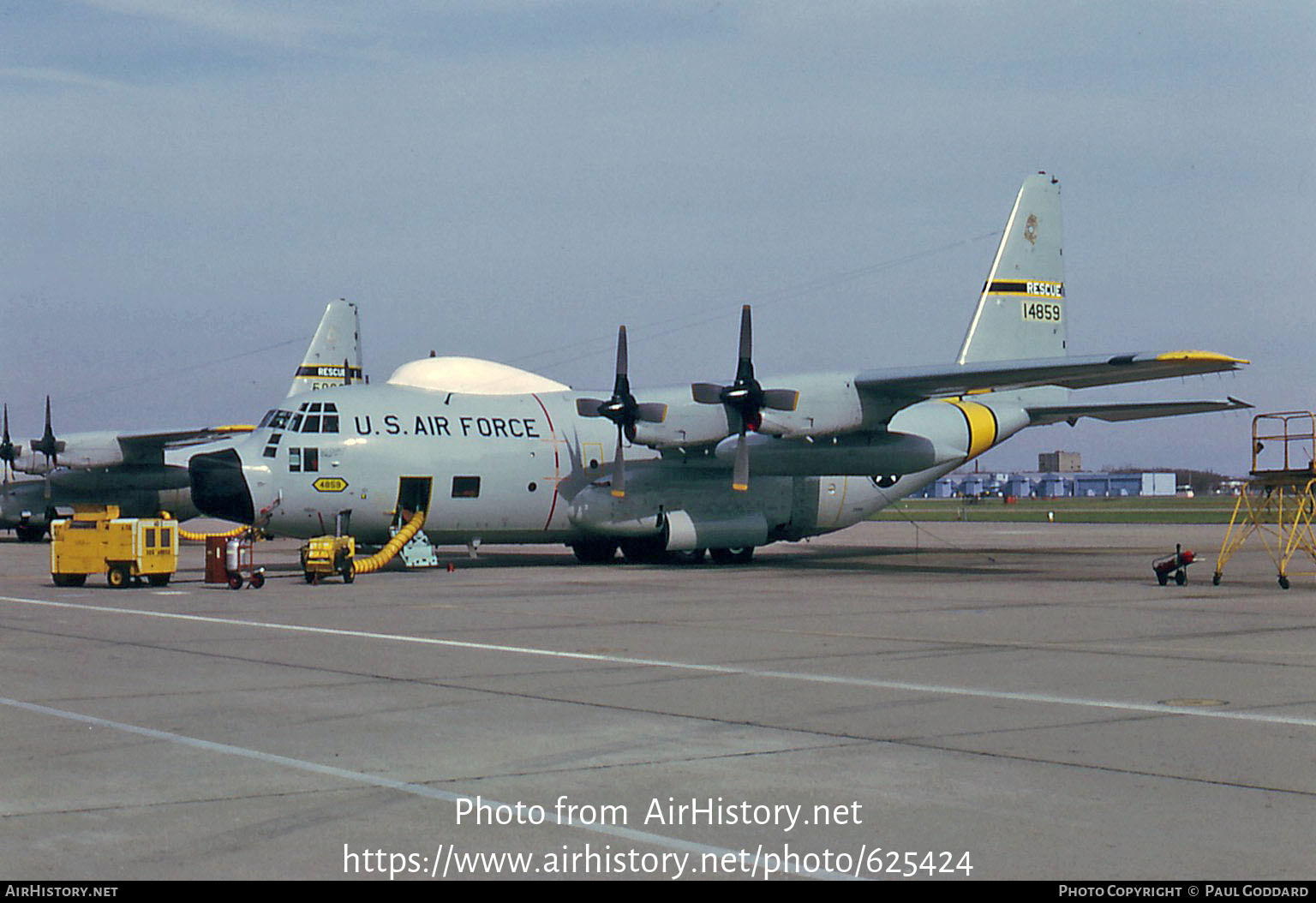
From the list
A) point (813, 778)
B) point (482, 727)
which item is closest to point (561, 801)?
point (813, 778)

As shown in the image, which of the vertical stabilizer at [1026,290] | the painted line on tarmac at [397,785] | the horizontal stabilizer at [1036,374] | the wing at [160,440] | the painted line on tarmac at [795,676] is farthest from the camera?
the wing at [160,440]

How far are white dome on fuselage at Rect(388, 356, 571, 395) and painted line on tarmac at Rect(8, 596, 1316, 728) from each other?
13.1 metres

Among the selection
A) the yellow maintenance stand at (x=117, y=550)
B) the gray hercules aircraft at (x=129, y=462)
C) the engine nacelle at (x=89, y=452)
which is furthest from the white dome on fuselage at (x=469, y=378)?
the engine nacelle at (x=89, y=452)

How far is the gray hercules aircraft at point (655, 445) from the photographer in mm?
26844

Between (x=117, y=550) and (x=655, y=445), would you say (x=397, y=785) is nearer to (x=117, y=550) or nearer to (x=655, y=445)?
(x=117, y=550)

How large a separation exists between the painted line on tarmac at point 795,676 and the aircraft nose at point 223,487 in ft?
26.3

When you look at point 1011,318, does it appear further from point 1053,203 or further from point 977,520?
point 977,520

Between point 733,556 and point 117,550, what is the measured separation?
1390 cm

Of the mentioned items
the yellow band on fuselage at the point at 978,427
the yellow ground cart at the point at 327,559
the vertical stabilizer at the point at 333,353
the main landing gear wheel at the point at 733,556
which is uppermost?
the vertical stabilizer at the point at 333,353

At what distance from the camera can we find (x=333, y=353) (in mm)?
46312

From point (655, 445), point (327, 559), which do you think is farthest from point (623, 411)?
point (327, 559)

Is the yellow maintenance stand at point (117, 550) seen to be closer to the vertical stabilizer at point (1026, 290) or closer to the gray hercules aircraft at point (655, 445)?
the gray hercules aircraft at point (655, 445)

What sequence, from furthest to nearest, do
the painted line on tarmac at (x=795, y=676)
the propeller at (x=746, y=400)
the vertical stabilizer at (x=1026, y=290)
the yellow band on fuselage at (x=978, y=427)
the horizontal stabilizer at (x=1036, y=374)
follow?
the vertical stabilizer at (x=1026, y=290)
the yellow band on fuselage at (x=978, y=427)
the propeller at (x=746, y=400)
the horizontal stabilizer at (x=1036, y=374)
the painted line on tarmac at (x=795, y=676)

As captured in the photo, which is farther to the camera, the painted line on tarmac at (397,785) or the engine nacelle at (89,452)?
the engine nacelle at (89,452)
